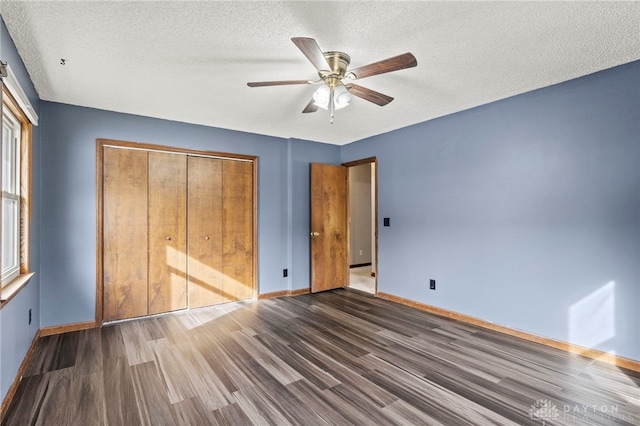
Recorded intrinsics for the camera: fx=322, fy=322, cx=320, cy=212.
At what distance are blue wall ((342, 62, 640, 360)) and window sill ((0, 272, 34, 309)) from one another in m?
3.87

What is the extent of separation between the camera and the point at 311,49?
1.87 m

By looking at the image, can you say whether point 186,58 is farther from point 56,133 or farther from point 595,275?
point 595,275

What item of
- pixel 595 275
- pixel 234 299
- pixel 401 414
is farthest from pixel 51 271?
pixel 595 275

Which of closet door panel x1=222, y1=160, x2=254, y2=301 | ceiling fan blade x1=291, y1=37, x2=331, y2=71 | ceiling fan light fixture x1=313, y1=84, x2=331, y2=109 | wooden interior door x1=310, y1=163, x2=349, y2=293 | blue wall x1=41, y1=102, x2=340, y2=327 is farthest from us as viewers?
wooden interior door x1=310, y1=163, x2=349, y2=293

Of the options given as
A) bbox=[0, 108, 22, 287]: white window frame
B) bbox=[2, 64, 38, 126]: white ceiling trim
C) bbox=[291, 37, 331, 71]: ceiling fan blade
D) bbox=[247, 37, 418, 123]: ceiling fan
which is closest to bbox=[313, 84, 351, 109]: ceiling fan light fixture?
bbox=[247, 37, 418, 123]: ceiling fan

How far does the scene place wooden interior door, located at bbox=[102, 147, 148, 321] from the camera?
3572 mm

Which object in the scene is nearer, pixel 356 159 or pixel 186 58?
pixel 186 58

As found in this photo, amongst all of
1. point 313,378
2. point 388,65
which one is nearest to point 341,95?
point 388,65

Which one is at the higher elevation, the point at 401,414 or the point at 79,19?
the point at 79,19

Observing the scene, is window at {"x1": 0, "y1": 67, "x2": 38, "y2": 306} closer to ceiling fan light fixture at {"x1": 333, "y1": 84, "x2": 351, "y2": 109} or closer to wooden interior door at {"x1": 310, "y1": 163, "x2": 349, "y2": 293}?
ceiling fan light fixture at {"x1": 333, "y1": 84, "x2": 351, "y2": 109}

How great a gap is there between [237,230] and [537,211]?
3494 mm

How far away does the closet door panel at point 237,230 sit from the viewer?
4.34 meters

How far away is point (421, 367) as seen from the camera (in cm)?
257

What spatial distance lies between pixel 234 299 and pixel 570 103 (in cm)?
431
